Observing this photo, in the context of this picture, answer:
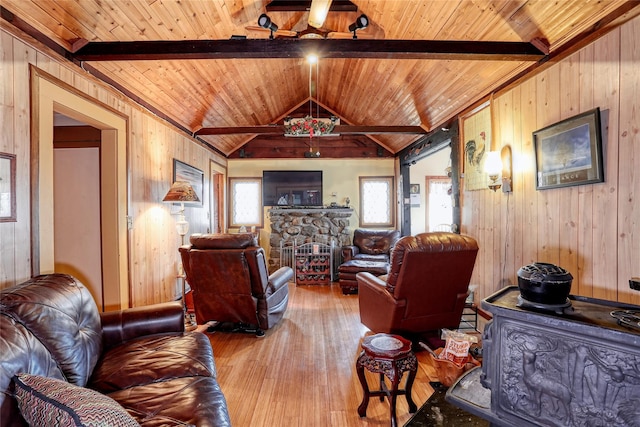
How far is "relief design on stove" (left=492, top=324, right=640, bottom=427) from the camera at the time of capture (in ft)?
3.46

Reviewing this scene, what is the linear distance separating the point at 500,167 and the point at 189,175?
4.31 metres

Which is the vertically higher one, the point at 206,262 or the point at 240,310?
the point at 206,262

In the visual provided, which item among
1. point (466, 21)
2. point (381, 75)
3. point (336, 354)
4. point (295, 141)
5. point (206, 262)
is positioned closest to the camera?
point (466, 21)

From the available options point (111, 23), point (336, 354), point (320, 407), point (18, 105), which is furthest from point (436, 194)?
point (18, 105)

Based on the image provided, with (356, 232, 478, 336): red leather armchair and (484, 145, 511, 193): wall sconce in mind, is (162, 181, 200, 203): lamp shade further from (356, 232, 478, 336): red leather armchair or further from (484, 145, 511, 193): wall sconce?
(484, 145, 511, 193): wall sconce

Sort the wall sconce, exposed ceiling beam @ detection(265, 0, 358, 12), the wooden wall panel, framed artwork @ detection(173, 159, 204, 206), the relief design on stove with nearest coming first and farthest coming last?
1. the relief design on stove
2. the wooden wall panel
3. the wall sconce
4. exposed ceiling beam @ detection(265, 0, 358, 12)
5. framed artwork @ detection(173, 159, 204, 206)

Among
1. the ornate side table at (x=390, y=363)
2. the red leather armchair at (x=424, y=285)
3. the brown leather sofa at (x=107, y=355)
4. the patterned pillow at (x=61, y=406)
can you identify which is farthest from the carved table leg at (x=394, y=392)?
the patterned pillow at (x=61, y=406)

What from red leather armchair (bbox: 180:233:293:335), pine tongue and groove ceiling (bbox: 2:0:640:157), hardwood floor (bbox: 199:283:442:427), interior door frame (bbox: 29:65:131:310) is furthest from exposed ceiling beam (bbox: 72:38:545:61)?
hardwood floor (bbox: 199:283:442:427)

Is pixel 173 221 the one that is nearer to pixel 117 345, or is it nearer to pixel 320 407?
pixel 117 345

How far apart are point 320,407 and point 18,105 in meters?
2.87

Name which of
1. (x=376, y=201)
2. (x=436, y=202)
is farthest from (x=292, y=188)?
(x=436, y=202)

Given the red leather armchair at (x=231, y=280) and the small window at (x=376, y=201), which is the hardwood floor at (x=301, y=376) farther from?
the small window at (x=376, y=201)

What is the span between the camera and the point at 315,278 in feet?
18.3

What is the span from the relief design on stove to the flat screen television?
17.7 ft
